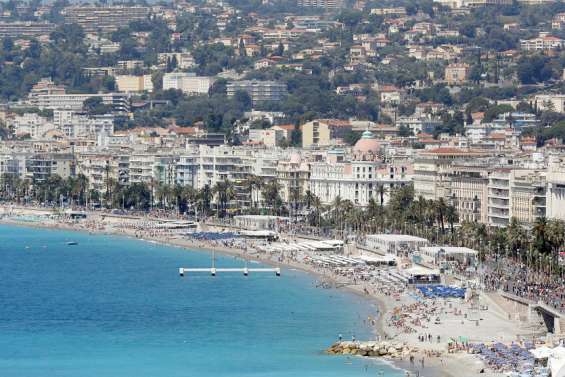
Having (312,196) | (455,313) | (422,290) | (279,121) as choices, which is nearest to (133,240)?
(312,196)

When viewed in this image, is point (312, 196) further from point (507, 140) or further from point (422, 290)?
point (422, 290)

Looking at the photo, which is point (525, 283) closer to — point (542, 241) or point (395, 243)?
point (542, 241)

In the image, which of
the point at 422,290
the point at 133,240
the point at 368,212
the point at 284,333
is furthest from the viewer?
the point at 133,240

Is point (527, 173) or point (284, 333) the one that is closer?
point (284, 333)

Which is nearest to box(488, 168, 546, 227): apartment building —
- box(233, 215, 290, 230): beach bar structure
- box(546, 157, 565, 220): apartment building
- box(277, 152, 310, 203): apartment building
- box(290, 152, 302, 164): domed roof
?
box(546, 157, 565, 220): apartment building

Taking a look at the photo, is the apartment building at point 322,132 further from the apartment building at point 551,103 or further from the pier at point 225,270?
the pier at point 225,270

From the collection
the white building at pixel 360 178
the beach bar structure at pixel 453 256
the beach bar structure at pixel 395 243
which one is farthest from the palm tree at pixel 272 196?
the beach bar structure at pixel 453 256
